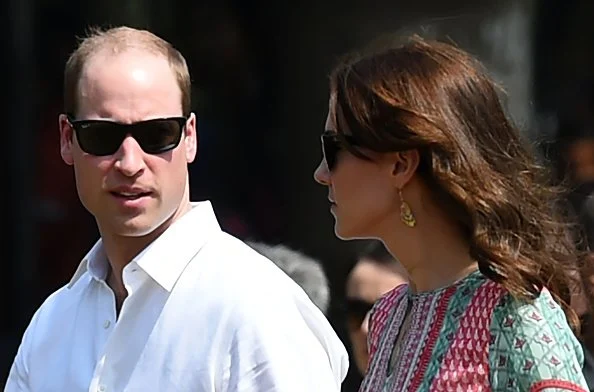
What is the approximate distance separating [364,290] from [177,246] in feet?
4.69

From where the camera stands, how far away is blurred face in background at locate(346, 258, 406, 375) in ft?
11.8

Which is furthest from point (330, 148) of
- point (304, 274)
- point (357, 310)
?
point (304, 274)

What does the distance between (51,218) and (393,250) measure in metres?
2.86

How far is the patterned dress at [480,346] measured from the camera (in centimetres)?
189

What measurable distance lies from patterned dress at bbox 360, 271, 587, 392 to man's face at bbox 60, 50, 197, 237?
1.71ft

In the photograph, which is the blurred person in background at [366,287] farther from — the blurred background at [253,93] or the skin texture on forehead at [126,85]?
the skin texture on forehead at [126,85]

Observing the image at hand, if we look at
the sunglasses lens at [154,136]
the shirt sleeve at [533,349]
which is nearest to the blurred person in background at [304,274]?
the sunglasses lens at [154,136]

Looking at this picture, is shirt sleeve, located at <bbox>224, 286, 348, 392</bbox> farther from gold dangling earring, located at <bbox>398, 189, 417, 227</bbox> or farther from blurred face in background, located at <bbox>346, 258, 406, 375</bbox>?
blurred face in background, located at <bbox>346, 258, 406, 375</bbox>

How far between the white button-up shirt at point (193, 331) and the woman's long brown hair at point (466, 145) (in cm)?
33

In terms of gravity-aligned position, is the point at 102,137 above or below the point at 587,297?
above

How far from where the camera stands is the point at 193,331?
7.18ft

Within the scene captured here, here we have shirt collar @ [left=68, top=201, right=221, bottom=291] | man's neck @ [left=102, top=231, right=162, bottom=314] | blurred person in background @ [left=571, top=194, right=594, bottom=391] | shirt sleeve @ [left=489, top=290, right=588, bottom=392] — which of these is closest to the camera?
shirt sleeve @ [left=489, top=290, right=588, bottom=392]

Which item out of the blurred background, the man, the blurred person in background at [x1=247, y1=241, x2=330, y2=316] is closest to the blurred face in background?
the blurred person in background at [x1=247, y1=241, x2=330, y2=316]

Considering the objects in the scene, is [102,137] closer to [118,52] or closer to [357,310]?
[118,52]
